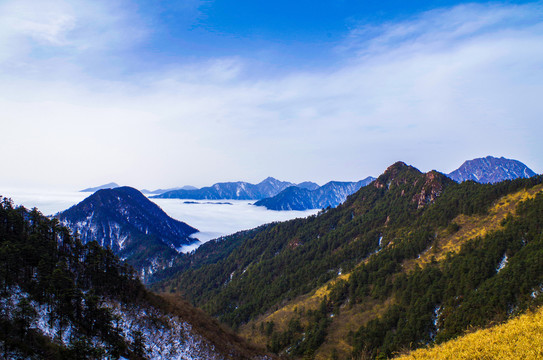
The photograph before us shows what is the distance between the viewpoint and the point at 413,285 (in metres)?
92.9

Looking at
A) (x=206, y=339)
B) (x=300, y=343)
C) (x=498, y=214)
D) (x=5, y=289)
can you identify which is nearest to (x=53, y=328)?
(x=5, y=289)

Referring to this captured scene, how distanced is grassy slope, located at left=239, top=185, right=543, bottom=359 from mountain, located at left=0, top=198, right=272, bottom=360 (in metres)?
48.3

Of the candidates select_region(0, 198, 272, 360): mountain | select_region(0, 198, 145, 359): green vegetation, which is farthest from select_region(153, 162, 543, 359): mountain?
select_region(0, 198, 145, 359): green vegetation

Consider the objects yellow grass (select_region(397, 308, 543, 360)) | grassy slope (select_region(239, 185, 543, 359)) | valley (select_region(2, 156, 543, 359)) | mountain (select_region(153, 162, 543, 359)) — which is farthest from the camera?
grassy slope (select_region(239, 185, 543, 359))

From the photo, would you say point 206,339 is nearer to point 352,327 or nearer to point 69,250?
point 69,250

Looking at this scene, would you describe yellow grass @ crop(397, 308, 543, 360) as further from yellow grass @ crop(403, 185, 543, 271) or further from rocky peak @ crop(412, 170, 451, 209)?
rocky peak @ crop(412, 170, 451, 209)

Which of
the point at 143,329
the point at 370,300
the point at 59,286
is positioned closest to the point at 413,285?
the point at 370,300

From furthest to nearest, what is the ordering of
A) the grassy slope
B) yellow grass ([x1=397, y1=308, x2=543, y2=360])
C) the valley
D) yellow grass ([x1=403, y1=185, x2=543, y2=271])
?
1. yellow grass ([x1=403, y1=185, x2=543, y2=271])
2. the grassy slope
3. the valley
4. yellow grass ([x1=397, y1=308, x2=543, y2=360])

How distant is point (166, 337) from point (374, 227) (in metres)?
159

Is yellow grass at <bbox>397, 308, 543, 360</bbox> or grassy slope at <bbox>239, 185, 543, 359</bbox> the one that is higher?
yellow grass at <bbox>397, 308, 543, 360</bbox>

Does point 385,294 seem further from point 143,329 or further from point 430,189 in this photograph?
point 430,189

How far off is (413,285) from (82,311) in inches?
3841

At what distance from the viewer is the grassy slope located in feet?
297

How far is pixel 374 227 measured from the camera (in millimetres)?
176625
